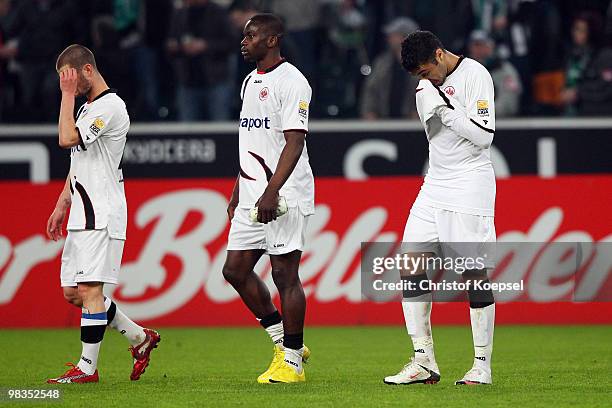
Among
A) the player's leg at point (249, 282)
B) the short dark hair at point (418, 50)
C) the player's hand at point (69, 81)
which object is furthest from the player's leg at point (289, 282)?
the player's hand at point (69, 81)

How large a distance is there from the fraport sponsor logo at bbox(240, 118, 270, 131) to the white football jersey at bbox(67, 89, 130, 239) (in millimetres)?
794

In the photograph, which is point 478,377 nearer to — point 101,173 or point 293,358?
point 293,358

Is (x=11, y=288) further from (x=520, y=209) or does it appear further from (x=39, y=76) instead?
(x=520, y=209)

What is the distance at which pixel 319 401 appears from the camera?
750 cm

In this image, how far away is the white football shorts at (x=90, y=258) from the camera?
8508 millimetres

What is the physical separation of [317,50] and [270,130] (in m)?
6.88

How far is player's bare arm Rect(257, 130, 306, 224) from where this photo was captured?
8258 mm

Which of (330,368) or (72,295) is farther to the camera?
(330,368)

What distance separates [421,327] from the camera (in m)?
8.35

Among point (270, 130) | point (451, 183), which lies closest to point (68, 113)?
point (270, 130)

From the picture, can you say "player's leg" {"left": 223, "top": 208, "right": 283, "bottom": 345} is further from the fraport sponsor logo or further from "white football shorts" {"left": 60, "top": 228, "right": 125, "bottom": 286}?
"white football shorts" {"left": 60, "top": 228, "right": 125, "bottom": 286}

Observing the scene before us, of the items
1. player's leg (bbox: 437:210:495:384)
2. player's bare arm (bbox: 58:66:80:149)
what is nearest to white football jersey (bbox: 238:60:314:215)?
player's leg (bbox: 437:210:495:384)

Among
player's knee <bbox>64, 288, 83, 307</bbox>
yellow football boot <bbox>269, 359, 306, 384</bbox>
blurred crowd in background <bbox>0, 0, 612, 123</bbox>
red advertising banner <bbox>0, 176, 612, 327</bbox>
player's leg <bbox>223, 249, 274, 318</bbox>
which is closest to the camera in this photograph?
yellow football boot <bbox>269, 359, 306, 384</bbox>

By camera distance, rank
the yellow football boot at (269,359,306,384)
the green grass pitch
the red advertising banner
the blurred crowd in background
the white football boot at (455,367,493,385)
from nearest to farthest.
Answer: the green grass pitch < the white football boot at (455,367,493,385) < the yellow football boot at (269,359,306,384) < the red advertising banner < the blurred crowd in background
